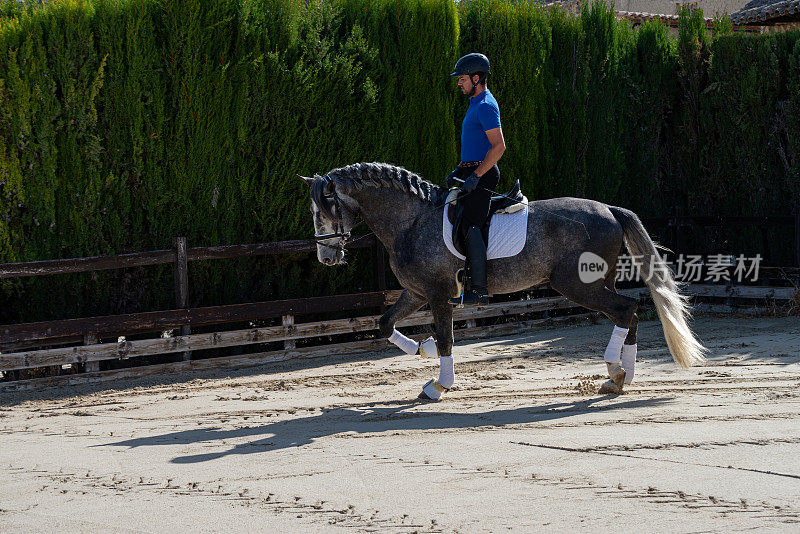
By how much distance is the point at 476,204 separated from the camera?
7.57 m

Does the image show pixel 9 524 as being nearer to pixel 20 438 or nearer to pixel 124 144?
pixel 20 438

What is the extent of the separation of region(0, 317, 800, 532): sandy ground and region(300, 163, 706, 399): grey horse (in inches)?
19.5

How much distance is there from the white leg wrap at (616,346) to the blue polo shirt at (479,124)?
1913 millimetres

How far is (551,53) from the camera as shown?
13.0 m

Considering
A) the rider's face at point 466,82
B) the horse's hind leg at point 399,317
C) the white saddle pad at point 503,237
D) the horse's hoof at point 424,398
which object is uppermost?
the rider's face at point 466,82

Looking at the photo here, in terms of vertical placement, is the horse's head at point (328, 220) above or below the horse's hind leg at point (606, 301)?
above

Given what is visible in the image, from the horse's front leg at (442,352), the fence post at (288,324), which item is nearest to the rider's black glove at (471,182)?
the horse's front leg at (442,352)

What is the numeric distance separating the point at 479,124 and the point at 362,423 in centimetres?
268

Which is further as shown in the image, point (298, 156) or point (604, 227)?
point (298, 156)

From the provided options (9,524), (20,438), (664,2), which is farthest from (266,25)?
(664,2)

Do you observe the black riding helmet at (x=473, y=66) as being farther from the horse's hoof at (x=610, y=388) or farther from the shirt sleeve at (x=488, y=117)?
the horse's hoof at (x=610, y=388)

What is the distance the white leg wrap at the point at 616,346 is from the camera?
298 inches

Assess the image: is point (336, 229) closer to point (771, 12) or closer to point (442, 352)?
point (442, 352)

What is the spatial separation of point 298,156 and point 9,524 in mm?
6655
